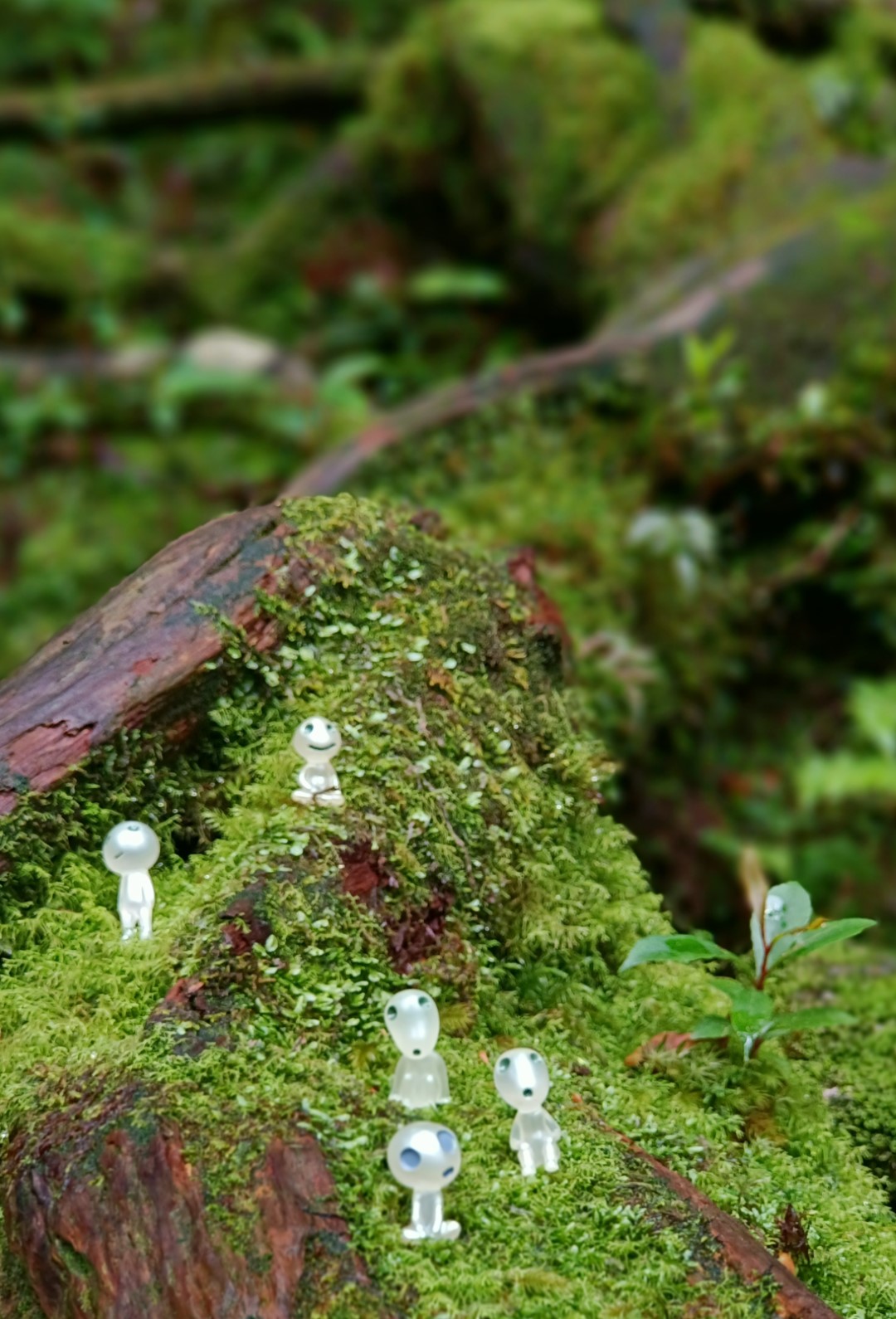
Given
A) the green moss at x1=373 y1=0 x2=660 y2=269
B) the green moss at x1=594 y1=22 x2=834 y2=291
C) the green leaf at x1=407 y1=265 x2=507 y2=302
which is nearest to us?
the green moss at x1=594 y1=22 x2=834 y2=291

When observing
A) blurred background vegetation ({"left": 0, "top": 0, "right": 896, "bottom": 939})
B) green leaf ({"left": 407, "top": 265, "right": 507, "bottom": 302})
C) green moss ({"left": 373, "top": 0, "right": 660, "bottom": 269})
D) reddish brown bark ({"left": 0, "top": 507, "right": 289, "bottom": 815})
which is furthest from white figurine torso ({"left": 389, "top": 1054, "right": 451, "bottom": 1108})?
green leaf ({"left": 407, "top": 265, "right": 507, "bottom": 302})

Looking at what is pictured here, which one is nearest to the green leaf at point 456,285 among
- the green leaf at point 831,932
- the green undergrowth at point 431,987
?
the green undergrowth at point 431,987

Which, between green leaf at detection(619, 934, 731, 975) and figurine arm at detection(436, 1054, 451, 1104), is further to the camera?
green leaf at detection(619, 934, 731, 975)

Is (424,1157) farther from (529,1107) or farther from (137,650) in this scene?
(137,650)

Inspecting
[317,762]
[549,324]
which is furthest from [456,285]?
[317,762]

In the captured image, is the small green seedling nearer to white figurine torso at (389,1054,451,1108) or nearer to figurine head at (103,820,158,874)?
white figurine torso at (389,1054,451,1108)

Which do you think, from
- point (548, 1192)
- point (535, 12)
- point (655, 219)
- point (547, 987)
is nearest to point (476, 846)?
point (547, 987)

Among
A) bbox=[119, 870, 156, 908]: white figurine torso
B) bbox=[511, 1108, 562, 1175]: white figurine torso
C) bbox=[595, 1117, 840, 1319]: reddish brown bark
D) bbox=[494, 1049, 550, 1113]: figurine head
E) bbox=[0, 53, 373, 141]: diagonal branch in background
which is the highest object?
bbox=[0, 53, 373, 141]: diagonal branch in background
